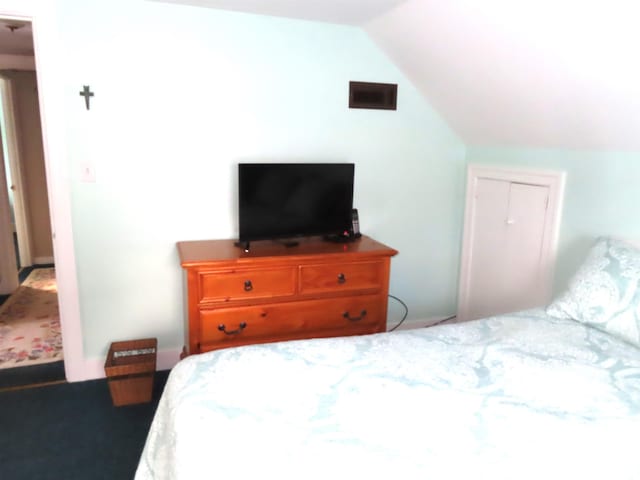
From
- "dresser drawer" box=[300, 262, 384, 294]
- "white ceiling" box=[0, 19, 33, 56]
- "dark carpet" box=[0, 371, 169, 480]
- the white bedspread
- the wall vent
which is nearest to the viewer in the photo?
the white bedspread

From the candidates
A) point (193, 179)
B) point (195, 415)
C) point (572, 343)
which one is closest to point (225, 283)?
point (193, 179)

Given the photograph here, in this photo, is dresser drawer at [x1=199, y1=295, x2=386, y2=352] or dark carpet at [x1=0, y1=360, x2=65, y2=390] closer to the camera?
Answer: dresser drawer at [x1=199, y1=295, x2=386, y2=352]

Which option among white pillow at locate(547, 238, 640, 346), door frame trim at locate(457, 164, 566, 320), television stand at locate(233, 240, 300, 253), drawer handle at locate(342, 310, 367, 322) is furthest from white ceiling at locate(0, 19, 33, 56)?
white pillow at locate(547, 238, 640, 346)

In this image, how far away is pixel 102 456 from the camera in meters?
2.25

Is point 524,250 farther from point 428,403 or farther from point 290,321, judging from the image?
point 428,403

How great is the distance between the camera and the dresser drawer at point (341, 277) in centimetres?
271

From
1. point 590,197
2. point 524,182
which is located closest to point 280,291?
point 524,182

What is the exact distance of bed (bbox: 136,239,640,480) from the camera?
4.09 ft

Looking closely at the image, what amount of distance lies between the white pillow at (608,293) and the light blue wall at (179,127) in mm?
1448

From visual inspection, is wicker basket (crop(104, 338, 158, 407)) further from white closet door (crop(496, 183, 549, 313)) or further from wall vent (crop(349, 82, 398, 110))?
white closet door (crop(496, 183, 549, 313))

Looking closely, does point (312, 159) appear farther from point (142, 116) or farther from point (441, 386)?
point (441, 386)

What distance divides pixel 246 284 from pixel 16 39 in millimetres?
2925

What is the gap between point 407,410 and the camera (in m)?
1.46

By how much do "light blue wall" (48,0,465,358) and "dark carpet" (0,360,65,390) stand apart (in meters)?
0.32
